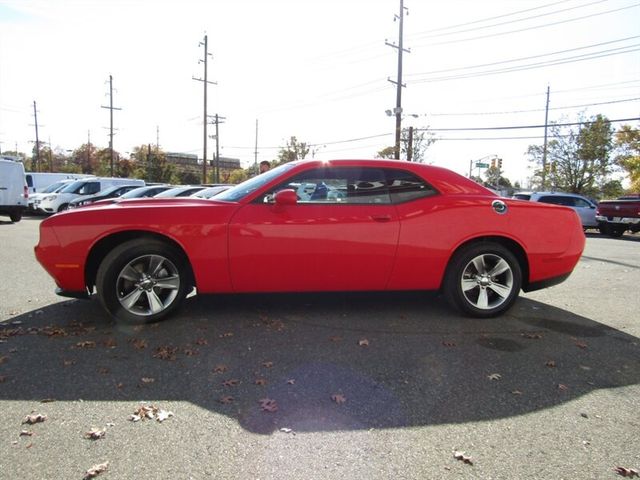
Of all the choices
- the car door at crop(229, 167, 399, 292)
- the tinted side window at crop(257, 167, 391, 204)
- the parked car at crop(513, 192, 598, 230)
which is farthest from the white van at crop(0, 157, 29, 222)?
the parked car at crop(513, 192, 598, 230)

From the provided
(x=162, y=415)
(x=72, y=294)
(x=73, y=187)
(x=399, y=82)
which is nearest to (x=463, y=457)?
(x=162, y=415)

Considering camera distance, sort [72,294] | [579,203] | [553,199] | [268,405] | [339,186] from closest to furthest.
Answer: [268,405] → [72,294] → [339,186] → [553,199] → [579,203]

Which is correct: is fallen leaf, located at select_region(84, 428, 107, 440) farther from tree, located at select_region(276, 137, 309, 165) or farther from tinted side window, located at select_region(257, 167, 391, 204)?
tree, located at select_region(276, 137, 309, 165)

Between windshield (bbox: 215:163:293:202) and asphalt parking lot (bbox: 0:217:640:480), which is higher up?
windshield (bbox: 215:163:293:202)

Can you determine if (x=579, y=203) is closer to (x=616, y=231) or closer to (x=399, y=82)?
(x=616, y=231)

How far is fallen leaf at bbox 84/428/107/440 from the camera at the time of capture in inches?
96.8

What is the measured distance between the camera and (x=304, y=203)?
4324 millimetres

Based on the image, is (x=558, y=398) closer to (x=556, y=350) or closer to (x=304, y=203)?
(x=556, y=350)

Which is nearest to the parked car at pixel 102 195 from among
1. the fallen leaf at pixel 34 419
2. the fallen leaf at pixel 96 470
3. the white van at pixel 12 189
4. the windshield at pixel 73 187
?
the windshield at pixel 73 187

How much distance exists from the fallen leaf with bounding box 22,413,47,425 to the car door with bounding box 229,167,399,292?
1.92 metres

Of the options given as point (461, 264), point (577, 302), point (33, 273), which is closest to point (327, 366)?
point (461, 264)

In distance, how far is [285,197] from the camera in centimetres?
416

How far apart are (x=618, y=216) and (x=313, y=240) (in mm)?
17563

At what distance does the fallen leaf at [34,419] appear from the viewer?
102 inches
